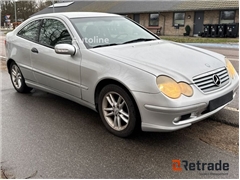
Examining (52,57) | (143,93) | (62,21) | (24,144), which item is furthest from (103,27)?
(24,144)

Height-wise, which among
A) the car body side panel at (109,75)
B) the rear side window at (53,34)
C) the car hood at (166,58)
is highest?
the rear side window at (53,34)

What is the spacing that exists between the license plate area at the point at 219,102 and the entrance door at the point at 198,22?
867 inches

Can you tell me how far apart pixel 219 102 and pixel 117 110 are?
48.6 inches

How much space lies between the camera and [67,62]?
153 inches

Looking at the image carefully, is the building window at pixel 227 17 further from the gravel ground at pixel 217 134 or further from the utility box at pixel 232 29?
the gravel ground at pixel 217 134

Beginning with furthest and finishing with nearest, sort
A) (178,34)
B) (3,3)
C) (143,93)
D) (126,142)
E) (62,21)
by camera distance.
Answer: (3,3), (178,34), (62,21), (126,142), (143,93)

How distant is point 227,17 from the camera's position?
22.3 m

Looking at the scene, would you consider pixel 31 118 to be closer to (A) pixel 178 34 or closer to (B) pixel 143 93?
(B) pixel 143 93

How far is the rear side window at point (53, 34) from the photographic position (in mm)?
4066

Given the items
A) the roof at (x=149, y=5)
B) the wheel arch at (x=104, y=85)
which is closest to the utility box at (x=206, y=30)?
the roof at (x=149, y=5)

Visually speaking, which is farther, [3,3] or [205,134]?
[3,3]

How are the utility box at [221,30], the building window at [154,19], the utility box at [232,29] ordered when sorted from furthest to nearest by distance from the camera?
the building window at [154,19], the utility box at [221,30], the utility box at [232,29]

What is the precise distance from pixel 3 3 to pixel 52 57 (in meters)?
54.8

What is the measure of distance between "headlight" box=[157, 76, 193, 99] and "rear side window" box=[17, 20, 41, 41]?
2.66 m
